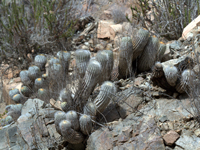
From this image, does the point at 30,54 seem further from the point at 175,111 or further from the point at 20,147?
the point at 175,111

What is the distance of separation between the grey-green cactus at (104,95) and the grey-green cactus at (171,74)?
0.81 meters

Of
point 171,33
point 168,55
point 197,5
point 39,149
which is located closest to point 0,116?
point 39,149

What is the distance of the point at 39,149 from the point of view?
3.54m

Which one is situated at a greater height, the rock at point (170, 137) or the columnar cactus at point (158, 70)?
the columnar cactus at point (158, 70)

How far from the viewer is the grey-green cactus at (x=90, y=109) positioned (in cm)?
361

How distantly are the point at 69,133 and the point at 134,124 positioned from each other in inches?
36.1

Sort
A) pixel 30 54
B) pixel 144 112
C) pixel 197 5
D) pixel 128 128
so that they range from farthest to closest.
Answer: pixel 30 54
pixel 197 5
pixel 144 112
pixel 128 128

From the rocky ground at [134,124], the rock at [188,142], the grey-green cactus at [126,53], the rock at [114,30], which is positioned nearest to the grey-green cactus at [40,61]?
the rocky ground at [134,124]

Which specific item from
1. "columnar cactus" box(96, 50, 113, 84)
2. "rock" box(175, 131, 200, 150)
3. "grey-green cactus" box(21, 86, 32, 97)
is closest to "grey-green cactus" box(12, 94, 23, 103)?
"grey-green cactus" box(21, 86, 32, 97)

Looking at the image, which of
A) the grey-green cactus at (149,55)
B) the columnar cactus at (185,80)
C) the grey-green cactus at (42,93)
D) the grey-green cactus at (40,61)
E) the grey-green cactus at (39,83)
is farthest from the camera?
the grey-green cactus at (40,61)

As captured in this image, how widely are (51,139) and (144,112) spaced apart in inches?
56.5

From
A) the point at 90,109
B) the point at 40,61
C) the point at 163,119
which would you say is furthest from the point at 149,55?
the point at 40,61

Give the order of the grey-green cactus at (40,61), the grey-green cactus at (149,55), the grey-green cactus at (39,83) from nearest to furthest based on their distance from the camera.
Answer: the grey-green cactus at (149,55) → the grey-green cactus at (39,83) → the grey-green cactus at (40,61)

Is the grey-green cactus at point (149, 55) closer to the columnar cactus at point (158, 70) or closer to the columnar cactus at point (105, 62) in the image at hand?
the columnar cactus at point (105, 62)
